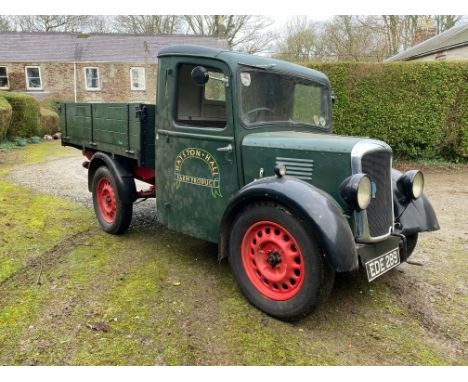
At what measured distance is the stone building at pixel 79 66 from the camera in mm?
24500

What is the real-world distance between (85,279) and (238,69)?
2.32m

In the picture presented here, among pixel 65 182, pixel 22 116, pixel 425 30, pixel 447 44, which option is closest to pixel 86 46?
pixel 22 116

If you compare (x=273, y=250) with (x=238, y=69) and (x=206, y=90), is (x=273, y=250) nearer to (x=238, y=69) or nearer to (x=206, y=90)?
(x=238, y=69)

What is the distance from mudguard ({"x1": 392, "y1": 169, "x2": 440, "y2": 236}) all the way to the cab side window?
1.76 m

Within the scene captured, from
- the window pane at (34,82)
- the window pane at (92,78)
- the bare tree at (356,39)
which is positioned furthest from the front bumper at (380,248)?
the window pane at (34,82)

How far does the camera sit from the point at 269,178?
291cm

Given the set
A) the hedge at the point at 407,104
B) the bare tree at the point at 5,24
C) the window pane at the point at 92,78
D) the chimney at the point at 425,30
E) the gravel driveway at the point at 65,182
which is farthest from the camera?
the bare tree at the point at 5,24

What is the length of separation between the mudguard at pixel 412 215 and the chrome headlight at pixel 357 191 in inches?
33.1

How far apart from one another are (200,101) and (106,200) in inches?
73.5

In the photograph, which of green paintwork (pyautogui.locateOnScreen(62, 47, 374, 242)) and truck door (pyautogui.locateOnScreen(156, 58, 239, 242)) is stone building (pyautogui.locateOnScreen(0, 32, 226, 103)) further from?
truck door (pyautogui.locateOnScreen(156, 58, 239, 242))

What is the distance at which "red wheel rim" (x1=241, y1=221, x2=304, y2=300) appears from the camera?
2.79 metres

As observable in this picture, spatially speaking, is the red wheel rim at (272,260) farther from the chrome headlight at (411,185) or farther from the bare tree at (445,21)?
the bare tree at (445,21)

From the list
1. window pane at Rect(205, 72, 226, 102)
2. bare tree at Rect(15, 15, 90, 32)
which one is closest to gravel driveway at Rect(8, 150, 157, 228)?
window pane at Rect(205, 72, 226, 102)

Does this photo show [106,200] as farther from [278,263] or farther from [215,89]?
[278,263]
